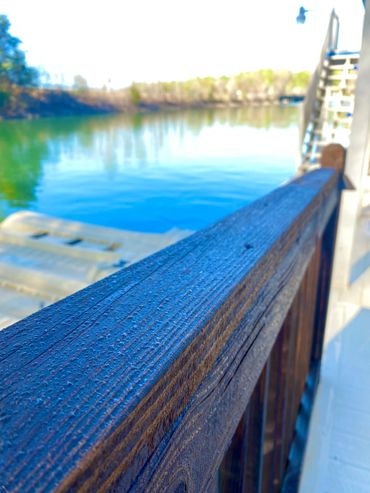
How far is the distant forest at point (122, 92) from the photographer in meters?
34.9

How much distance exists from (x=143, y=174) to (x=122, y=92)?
121ft

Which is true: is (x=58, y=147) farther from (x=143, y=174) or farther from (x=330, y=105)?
(x=330, y=105)

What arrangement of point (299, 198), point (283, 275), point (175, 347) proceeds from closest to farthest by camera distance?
point (175, 347) → point (283, 275) → point (299, 198)

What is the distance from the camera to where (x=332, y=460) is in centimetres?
169

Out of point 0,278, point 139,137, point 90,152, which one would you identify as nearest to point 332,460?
point 0,278

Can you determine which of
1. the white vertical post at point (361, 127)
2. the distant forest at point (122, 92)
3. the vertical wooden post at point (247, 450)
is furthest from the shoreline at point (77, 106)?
the vertical wooden post at point (247, 450)

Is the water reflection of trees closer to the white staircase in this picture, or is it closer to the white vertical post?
the white staircase

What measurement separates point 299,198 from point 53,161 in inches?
731

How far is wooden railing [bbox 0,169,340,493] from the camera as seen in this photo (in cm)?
26

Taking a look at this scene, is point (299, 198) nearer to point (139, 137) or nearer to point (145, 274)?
point (145, 274)

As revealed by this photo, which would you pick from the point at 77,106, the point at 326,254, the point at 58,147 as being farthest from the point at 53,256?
the point at 77,106

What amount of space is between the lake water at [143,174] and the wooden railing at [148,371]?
9.31m

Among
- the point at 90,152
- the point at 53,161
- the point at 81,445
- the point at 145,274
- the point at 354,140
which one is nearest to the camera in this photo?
the point at 81,445

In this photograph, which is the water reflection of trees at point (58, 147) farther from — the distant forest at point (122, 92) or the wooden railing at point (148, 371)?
the wooden railing at point (148, 371)
